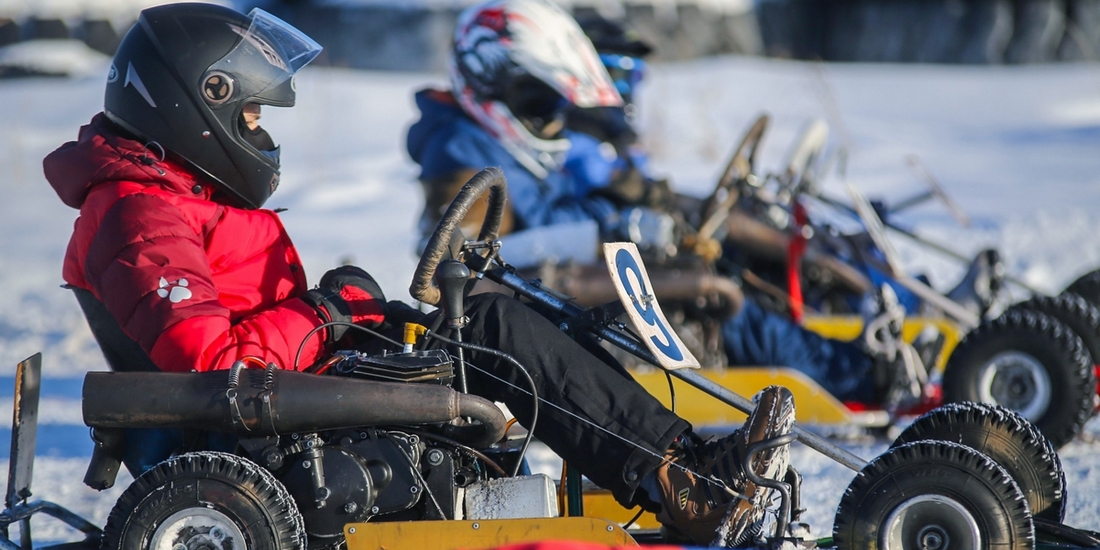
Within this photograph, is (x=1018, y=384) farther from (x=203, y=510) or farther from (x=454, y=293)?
(x=203, y=510)

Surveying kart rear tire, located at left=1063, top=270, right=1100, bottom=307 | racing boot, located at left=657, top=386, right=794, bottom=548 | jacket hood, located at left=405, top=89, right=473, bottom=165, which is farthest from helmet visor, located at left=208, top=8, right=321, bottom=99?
kart rear tire, located at left=1063, top=270, right=1100, bottom=307

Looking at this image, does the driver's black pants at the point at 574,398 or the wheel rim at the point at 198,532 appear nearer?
the wheel rim at the point at 198,532

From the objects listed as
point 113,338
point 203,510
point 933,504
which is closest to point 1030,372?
point 933,504

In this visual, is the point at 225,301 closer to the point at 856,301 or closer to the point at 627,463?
the point at 627,463

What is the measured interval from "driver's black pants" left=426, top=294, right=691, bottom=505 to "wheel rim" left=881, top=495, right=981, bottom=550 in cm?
51

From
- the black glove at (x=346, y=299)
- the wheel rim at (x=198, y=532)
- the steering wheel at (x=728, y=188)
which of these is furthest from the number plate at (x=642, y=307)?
the steering wheel at (x=728, y=188)

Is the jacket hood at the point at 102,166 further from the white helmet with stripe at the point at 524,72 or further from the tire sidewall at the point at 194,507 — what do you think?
the white helmet with stripe at the point at 524,72

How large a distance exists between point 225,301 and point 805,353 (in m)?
2.71

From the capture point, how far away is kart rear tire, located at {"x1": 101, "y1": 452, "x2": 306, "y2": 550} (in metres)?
2.35

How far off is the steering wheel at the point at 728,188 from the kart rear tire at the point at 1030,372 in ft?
4.39

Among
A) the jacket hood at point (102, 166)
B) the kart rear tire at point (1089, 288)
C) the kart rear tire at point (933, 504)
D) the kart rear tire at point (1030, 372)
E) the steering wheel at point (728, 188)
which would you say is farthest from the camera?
the steering wheel at point (728, 188)

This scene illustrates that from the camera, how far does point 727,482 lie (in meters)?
2.46

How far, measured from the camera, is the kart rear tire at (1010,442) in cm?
258

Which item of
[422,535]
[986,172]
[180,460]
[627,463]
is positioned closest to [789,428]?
[627,463]
